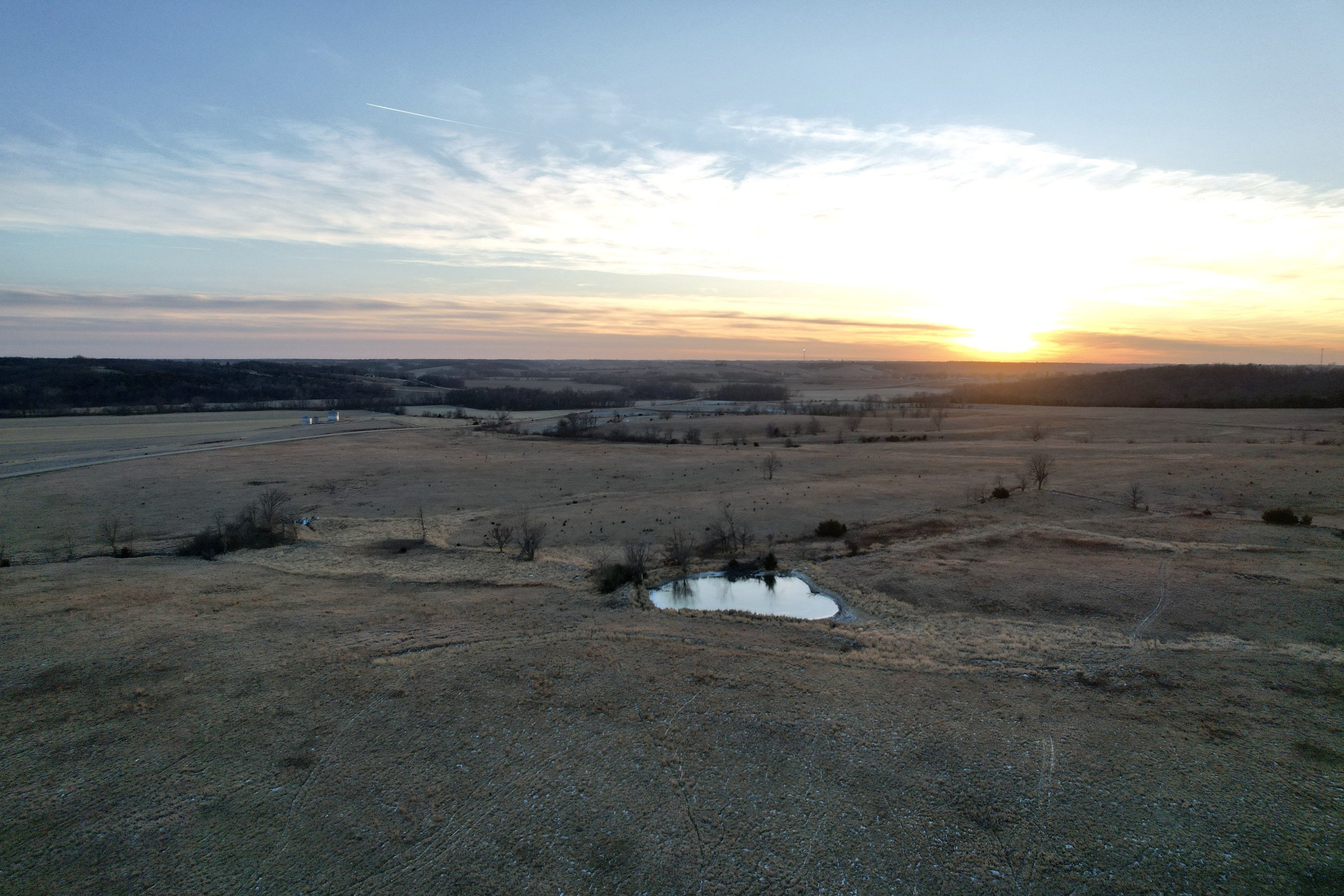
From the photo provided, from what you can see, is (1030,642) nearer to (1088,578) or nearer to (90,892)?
(1088,578)

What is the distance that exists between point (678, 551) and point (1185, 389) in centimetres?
11290

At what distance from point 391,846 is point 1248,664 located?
14799mm

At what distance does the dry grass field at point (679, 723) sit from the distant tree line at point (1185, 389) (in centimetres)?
7586

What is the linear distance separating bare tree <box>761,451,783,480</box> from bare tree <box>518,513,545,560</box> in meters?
16.9

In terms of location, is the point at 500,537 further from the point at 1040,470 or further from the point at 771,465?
the point at 1040,470

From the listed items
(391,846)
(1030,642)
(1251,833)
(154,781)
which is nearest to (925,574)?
(1030,642)

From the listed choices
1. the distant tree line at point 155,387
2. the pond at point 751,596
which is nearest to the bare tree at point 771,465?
the pond at point 751,596

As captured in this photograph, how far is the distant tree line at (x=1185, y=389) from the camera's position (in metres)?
81.3

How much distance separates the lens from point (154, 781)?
903 centimetres

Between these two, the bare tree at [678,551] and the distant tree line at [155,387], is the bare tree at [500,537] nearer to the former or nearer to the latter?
the bare tree at [678,551]

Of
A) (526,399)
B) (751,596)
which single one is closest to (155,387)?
(526,399)

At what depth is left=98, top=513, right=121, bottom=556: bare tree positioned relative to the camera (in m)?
24.0

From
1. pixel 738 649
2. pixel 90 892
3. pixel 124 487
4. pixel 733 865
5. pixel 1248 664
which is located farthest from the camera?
pixel 124 487

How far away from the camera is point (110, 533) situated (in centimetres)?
2503
